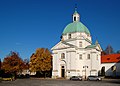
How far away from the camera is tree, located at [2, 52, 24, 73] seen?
205 feet

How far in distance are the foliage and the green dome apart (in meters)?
10.4

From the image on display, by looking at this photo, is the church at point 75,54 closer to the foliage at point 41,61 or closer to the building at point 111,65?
the foliage at point 41,61

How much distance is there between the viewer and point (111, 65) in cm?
6950

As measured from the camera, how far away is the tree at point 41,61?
68500mm

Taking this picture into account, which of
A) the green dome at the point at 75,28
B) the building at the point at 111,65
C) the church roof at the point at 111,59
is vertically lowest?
the building at the point at 111,65

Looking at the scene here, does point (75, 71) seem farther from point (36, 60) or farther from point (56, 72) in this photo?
point (36, 60)

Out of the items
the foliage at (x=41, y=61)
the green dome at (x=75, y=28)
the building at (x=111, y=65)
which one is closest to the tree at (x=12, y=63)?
the foliage at (x=41, y=61)

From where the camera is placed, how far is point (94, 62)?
65562 millimetres

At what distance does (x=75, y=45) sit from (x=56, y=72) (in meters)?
10.9

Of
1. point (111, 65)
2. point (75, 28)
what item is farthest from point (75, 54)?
point (111, 65)

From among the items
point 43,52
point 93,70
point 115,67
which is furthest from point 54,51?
point 115,67

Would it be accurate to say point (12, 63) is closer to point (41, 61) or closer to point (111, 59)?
point (41, 61)

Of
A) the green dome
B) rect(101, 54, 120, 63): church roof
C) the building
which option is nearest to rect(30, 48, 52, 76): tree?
the green dome

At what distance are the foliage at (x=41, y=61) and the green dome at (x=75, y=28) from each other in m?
10.4
